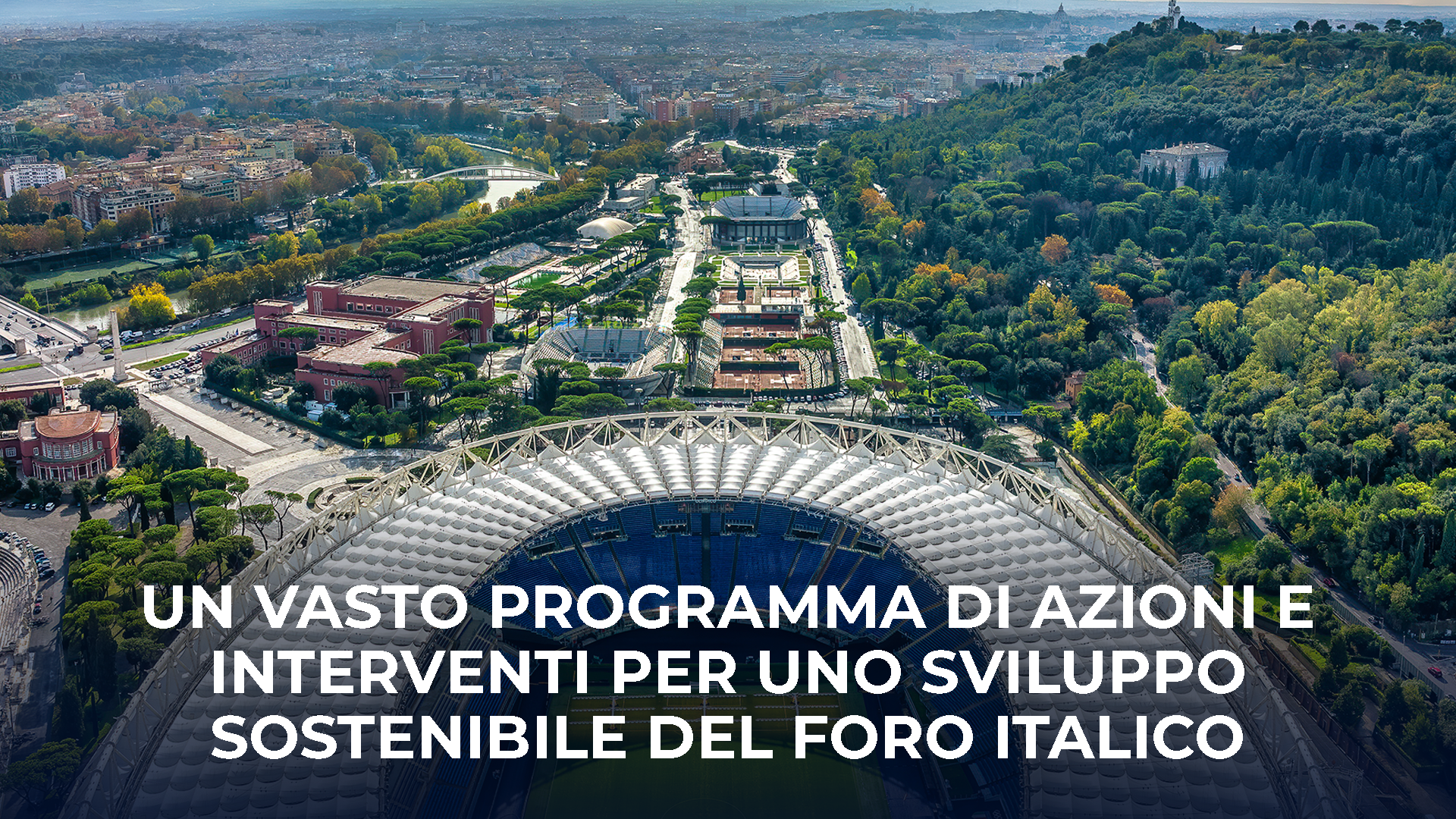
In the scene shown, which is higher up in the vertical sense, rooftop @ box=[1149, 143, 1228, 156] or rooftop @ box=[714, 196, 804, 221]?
rooftop @ box=[1149, 143, 1228, 156]

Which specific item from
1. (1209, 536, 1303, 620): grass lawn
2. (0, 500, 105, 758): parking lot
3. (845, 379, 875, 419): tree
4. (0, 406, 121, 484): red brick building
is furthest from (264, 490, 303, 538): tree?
(1209, 536, 1303, 620): grass lawn

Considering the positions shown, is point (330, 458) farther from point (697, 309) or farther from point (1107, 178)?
point (1107, 178)

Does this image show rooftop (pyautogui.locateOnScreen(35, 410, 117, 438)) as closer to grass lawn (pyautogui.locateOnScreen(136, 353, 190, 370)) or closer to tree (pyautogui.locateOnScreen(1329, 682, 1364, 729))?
grass lawn (pyautogui.locateOnScreen(136, 353, 190, 370))

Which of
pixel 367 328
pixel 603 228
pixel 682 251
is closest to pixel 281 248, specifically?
pixel 603 228

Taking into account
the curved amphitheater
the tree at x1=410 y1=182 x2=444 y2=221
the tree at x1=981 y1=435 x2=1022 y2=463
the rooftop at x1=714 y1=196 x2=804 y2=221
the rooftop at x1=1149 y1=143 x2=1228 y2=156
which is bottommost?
the curved amphitheater

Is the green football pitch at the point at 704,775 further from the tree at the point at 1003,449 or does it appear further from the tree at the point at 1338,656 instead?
the tree at the point at 1003,449

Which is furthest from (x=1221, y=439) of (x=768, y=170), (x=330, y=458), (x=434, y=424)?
(x=768, y=170)
